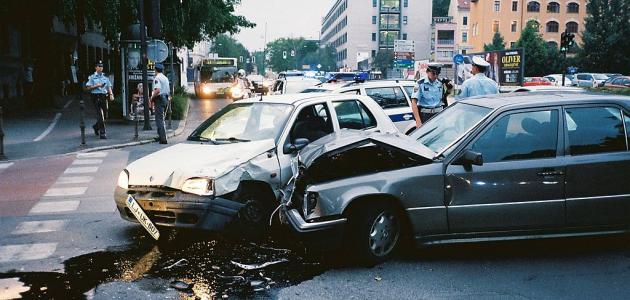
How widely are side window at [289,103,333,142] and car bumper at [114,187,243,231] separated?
4.27 feet

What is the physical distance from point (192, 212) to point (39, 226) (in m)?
2.52

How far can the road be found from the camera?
4.85 m

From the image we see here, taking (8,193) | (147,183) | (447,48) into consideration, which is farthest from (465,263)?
(447,48)

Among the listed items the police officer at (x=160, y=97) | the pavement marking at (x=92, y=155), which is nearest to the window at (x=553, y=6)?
the police officer at (x=160, y=97)

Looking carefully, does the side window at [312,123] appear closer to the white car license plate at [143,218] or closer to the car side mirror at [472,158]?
the white car license plate at [143,218]

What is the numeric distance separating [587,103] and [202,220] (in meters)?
3.89

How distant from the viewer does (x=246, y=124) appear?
7055 millimetres

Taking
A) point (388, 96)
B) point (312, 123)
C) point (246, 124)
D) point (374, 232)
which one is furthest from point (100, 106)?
point (374, 232)

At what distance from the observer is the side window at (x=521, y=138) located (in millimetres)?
5562

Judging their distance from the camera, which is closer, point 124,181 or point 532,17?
point 124,181

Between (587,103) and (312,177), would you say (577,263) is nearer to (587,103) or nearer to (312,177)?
(587,103)

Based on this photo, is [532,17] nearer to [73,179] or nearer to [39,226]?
[73,179]

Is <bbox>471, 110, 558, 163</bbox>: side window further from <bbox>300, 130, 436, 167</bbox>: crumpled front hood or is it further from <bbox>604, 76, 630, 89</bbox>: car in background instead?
<bbox>604, 76, 630, 89</bbox>: car in background

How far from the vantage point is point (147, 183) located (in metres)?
6.00
